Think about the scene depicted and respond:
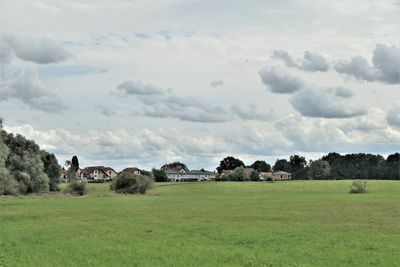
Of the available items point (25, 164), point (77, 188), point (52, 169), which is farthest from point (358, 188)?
point (52, 169)

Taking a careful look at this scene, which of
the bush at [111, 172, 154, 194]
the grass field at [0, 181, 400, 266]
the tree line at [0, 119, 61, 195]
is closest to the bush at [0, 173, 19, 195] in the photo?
the tree line at [0, 119, 61, 195]

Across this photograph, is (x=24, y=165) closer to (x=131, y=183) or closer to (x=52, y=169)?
(x=52, y=169)

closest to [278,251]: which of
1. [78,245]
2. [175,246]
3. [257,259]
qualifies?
[257,259]

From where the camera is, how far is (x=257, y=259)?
935 inches

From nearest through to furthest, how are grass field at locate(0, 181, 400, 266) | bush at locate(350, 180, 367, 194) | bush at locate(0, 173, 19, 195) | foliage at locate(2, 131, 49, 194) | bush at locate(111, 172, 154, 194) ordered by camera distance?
grass field at locate(0, 181, 400, 266) < bush at locate(0, 173, 19, 195) < foliage at locate(2, 131, 49, 194) < bush at locate(350, 180, 367, 194) < bush at locate(111, 172, 154, 194)

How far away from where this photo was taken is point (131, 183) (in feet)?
415

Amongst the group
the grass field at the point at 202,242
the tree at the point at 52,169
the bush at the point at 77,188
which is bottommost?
the grass field at the point at 202,242

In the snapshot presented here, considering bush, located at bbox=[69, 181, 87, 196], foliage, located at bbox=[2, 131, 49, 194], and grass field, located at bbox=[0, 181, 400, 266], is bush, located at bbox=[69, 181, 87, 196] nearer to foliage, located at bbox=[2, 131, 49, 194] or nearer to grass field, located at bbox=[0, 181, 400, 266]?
foliage, located at bbox=[2, 131, 49, 194]

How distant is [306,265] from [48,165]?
387 ft

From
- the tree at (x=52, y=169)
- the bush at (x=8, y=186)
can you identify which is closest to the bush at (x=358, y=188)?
the bush at (x=8, y=186)

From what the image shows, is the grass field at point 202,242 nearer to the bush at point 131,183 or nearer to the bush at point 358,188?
the bush at point 358,188

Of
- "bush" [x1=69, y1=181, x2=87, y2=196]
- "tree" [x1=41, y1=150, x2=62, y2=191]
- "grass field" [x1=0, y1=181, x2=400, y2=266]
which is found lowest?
"grass field" [x1=0, y1=181, x2=400, y2=266]

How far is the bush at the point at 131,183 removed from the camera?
413ft

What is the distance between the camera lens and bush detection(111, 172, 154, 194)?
125875 millimetres
